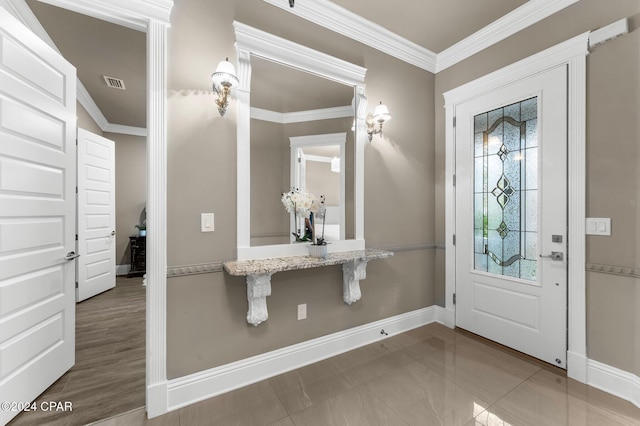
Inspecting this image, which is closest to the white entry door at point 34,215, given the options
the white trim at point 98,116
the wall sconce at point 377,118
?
the white trim at point 98,116

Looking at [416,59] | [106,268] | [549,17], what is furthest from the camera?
[106,268]

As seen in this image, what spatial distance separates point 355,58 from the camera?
8.26 ft

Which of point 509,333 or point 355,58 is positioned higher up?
point 355,58

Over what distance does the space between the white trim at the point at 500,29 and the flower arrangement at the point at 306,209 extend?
213 centimetres

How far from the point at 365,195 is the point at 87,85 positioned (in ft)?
13.4

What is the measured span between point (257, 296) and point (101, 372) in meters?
1.49

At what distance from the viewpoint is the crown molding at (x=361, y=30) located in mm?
2213

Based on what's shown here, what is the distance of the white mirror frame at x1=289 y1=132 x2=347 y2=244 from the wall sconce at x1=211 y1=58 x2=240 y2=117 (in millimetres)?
579

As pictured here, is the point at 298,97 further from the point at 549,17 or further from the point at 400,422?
the point at 400,422

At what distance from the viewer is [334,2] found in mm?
2242

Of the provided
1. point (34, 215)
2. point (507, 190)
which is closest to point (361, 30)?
point (507, 190)

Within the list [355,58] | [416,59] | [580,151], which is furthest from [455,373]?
[416,59]

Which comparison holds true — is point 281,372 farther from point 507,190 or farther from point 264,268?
point 507,190

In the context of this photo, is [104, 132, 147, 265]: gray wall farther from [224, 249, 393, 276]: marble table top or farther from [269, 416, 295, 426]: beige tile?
[269, 416, 295, 426]: beige tile
